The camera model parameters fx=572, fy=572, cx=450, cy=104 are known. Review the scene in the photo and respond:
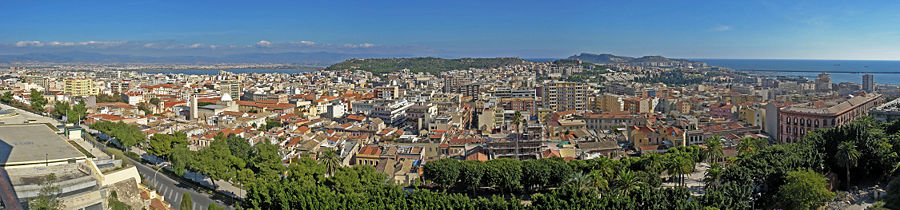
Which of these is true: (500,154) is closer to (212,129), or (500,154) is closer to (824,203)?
(824,203)

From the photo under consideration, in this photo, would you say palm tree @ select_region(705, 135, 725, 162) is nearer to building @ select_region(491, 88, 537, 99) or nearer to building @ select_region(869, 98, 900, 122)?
building @ select_region(869, 98, 900, 122)

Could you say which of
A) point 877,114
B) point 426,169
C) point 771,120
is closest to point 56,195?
point 426,169

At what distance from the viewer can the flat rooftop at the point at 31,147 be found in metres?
15.6

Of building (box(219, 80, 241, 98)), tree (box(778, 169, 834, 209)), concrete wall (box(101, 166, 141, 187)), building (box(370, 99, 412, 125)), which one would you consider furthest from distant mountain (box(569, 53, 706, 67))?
concrete wall (box(101, 166, 141, 187))

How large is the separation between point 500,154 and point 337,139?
8.61 metres

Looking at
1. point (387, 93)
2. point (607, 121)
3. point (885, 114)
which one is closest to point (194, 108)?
point (387, 93)

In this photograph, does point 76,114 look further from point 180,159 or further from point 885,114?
point 885,114

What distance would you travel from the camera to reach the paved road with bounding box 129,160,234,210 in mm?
16719

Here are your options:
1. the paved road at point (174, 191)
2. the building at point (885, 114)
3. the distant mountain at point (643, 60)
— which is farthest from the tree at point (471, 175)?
the distant mountain at point (643, 60)

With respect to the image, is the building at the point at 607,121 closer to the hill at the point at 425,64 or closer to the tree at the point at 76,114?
the tree at the point at 76,114

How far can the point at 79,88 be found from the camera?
46.8 metres

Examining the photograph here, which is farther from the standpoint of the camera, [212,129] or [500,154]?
[212,129]

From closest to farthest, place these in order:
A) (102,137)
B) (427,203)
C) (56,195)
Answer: (56,195), (427,203), (102,137)

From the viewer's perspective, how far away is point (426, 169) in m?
18.8
